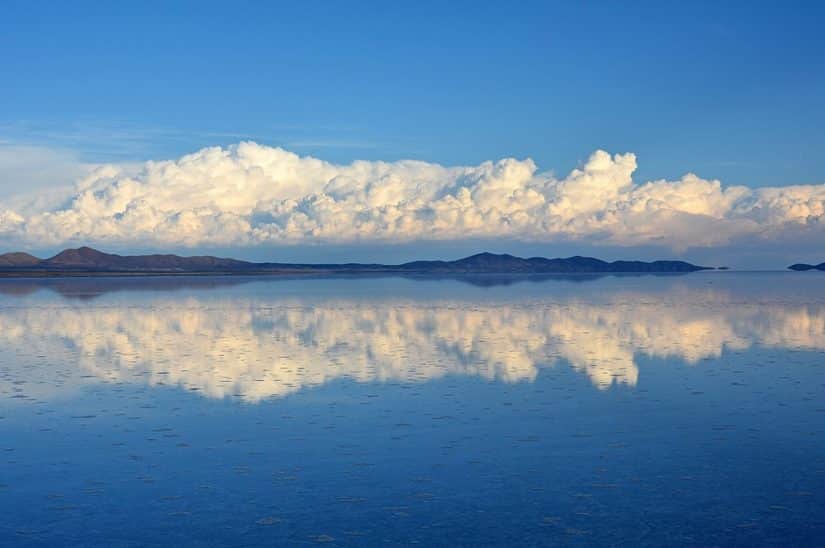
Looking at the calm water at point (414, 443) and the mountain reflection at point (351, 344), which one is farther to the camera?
the mountain reflection at point (351, 344)

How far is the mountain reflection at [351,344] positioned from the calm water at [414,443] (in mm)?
234

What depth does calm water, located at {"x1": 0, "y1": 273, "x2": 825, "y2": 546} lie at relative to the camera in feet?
36.8

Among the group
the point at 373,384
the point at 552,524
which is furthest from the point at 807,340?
the point at 552,524

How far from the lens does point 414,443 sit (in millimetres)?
15625

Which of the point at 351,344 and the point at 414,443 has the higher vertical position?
the point at 351,344

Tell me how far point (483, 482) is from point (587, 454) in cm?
273

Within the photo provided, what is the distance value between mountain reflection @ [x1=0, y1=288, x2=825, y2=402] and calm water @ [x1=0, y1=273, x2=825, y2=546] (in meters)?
0.23

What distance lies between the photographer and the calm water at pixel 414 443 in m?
11.2

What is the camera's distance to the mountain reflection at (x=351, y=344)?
23.9 meters

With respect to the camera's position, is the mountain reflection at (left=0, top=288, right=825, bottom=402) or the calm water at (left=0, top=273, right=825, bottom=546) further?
the mountain reflection at (left=0, top=288, right=825, bottom=402)

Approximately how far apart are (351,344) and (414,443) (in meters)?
16.8

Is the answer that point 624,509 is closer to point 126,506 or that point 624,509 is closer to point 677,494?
point 677,494

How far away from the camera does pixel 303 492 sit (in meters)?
12.5

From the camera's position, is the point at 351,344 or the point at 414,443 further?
the point at 351,344
